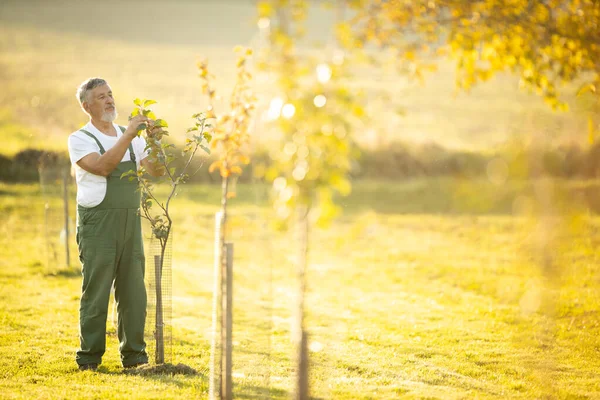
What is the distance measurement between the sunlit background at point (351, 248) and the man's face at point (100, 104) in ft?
2.66

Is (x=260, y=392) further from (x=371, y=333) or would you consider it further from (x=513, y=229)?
(x=513, y=229)

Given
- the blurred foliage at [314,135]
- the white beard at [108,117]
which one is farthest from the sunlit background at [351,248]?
the white beard at [108,117]

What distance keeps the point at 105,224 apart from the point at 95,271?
41cm

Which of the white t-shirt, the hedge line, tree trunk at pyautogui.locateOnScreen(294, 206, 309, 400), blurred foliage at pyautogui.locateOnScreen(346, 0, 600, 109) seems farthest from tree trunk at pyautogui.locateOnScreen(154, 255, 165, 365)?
the hedge line

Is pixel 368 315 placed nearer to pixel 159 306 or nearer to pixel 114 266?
pixel 159 306

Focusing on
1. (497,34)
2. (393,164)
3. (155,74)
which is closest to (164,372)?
(497,34)

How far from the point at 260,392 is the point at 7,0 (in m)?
43.1

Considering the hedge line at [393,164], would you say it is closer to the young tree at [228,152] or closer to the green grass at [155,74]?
the green grass at [155,74]

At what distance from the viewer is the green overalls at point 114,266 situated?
5.26 metres

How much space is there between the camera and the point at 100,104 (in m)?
5.24

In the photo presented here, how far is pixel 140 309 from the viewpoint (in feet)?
17.9

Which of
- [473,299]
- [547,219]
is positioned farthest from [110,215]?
[473,299]

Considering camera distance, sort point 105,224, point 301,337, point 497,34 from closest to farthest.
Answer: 1. point 301,337
2. point 105,224
3. point 497,34

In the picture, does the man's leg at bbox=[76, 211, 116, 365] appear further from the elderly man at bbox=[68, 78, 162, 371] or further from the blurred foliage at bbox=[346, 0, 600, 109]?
the blurred foliage at bbox=[346, 0, 600, 109]
